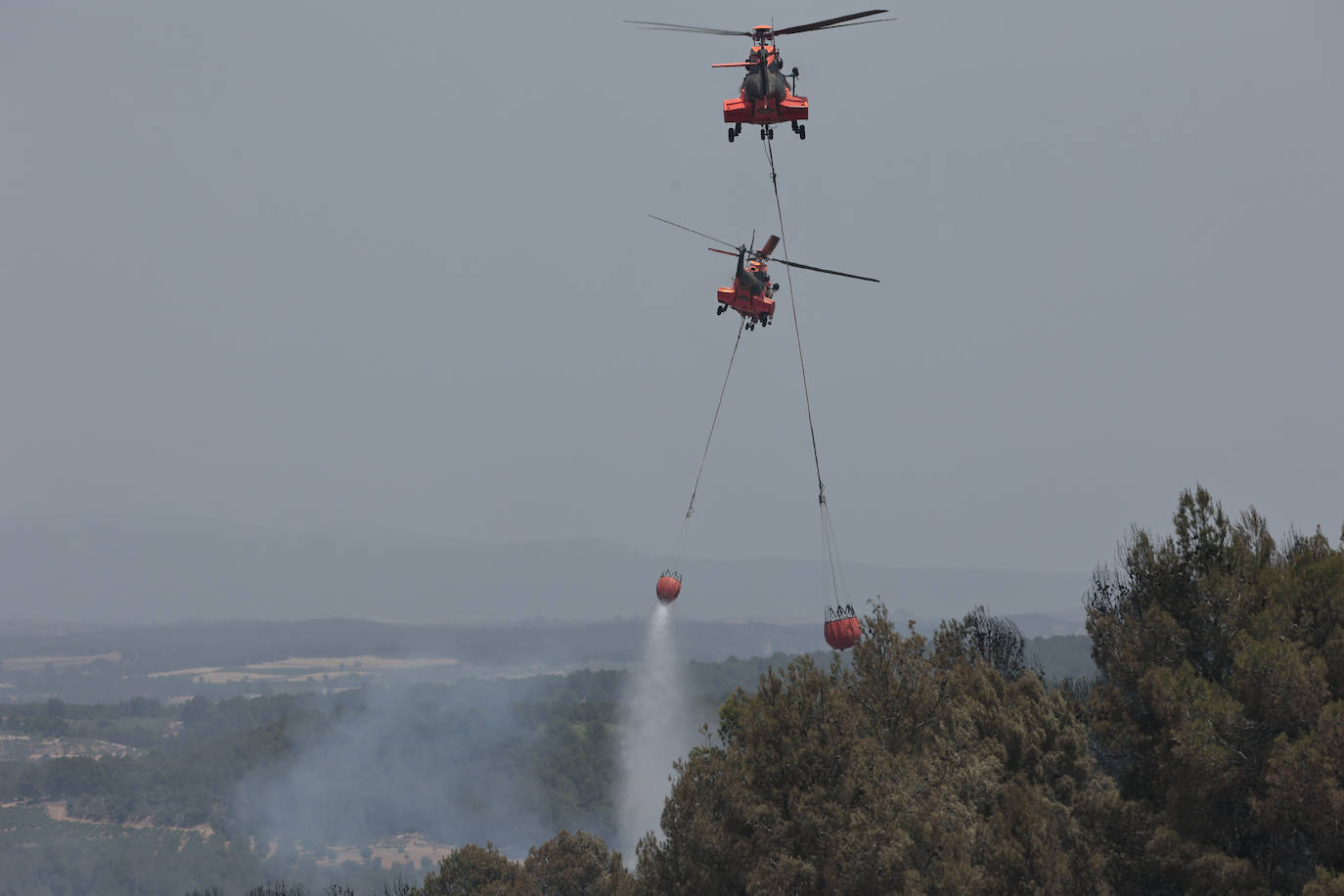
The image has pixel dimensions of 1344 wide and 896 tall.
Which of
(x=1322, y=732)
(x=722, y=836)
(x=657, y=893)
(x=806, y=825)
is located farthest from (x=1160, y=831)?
(x=657, y=893)

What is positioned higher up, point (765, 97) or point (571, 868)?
point (765, 97)

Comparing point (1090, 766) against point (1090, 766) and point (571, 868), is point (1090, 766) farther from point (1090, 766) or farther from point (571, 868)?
point (571, 868)

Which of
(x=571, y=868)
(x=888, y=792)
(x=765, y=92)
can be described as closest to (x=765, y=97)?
(x=765, y=92)

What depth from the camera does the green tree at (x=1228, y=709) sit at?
113 feet

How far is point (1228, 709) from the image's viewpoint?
36.3m

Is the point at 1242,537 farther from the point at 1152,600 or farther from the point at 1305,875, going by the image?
the point at 1305,875

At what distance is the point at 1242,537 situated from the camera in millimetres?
43656

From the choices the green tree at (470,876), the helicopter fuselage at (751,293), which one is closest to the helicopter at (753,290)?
the helicopter fuselage at (751,293)

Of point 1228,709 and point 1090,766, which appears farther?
point 1090,766

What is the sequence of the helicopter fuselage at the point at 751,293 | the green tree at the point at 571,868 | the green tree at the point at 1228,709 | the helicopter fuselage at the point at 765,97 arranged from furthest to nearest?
the green tree at the point at 571,868, the helicopter fuselage at the point at 751,293, the helicopter fuselage at the point at 765,97, the green tree at the point at 1228,709

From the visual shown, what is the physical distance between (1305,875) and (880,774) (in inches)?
558

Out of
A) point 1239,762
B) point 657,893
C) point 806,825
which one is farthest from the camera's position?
point 657,893

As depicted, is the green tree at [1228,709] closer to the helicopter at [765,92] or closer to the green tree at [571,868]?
the helicopter at [765,92]

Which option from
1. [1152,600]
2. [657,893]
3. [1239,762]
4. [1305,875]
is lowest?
[657,893]
